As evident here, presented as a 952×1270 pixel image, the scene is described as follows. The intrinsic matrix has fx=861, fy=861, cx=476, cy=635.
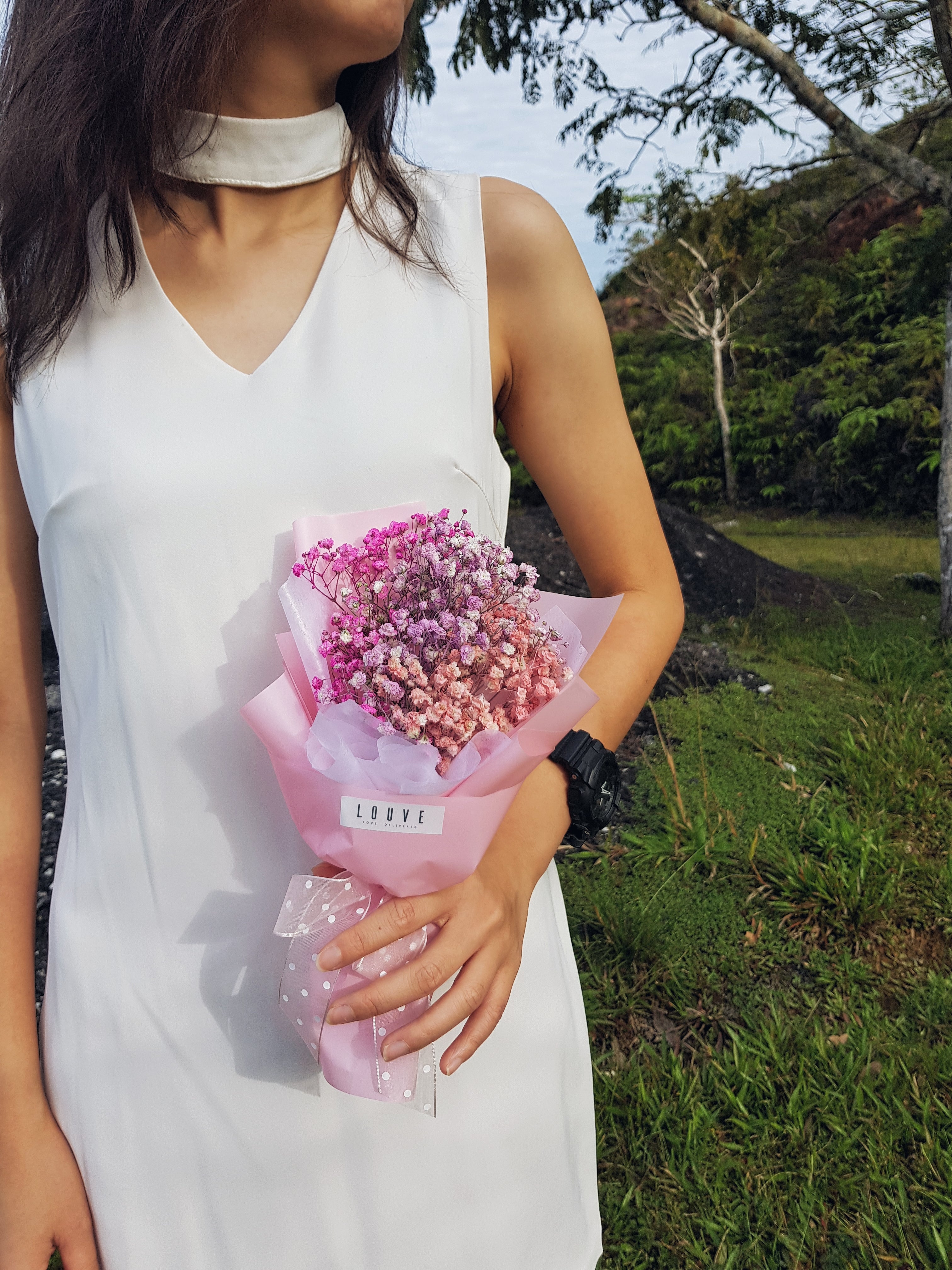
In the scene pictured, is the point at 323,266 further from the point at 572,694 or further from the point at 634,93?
the point at 634,93

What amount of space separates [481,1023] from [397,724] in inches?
15.1

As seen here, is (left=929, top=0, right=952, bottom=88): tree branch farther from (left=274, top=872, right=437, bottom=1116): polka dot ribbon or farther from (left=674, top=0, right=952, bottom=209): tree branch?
(left=274, top=872, right=437, bottom=1116): polka dot ribbon

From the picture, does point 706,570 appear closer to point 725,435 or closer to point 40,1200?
point 40,1200

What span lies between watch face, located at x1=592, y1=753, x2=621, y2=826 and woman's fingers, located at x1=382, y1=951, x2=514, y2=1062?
27 centimetres

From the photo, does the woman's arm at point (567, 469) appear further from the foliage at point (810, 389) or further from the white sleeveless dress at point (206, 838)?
the foliage at point (810, 389)

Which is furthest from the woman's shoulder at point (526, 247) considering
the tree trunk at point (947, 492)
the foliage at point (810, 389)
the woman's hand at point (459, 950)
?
the foliage at point (810, 389)

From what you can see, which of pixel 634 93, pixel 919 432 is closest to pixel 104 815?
pixel 634 93

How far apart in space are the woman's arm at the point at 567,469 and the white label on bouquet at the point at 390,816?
228 millimetres

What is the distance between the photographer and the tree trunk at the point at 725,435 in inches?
681

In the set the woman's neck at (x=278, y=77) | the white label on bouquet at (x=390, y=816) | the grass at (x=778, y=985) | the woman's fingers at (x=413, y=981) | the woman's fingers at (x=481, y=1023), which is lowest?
the grass at (x=778, y=985)

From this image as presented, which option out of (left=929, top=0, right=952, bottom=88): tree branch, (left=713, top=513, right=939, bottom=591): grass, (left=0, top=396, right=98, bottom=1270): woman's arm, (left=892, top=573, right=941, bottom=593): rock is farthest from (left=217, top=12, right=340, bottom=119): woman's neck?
(left=892, top=573, right=941, bottom=593): rock

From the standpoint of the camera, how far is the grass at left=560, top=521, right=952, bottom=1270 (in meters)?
2.29

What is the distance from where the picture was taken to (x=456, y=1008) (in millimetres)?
936

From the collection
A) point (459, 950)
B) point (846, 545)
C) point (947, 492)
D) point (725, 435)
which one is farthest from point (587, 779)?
point (725, 435)
